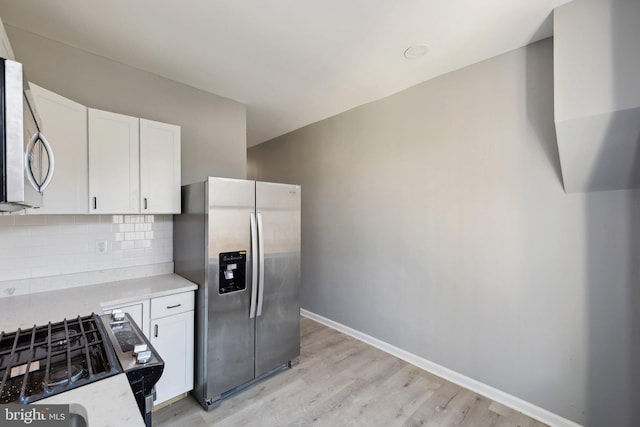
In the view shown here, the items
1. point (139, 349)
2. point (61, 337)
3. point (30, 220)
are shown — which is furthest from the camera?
point (30, 220)

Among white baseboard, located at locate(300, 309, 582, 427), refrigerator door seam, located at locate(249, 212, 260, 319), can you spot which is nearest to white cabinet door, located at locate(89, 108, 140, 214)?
refrigerator door seam, located at locate(249, 212, 260, 319)

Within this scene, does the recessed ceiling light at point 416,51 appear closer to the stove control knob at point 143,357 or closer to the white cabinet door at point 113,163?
the white cabinet door at point 113,163

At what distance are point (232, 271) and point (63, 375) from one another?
141 centimetres

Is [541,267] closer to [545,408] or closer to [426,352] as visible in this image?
[545,408]

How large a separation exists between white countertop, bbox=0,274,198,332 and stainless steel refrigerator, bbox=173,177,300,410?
213 mm

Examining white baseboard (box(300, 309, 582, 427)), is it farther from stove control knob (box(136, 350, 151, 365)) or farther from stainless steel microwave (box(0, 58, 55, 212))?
stainless steel microwave (box(0, 58, 55, 212))

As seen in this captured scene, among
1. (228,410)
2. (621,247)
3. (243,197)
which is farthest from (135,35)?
(621,247)

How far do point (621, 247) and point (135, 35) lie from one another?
3565 mm

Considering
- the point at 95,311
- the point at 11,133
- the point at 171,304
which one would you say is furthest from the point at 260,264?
the point at 11,133

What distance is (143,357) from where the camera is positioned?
0.98 meters

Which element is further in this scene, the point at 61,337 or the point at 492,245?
the point at 492,245

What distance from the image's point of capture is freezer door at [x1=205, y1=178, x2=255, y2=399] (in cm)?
217

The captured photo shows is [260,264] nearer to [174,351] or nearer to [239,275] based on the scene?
[239,275]

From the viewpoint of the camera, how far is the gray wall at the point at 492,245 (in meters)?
1.84
